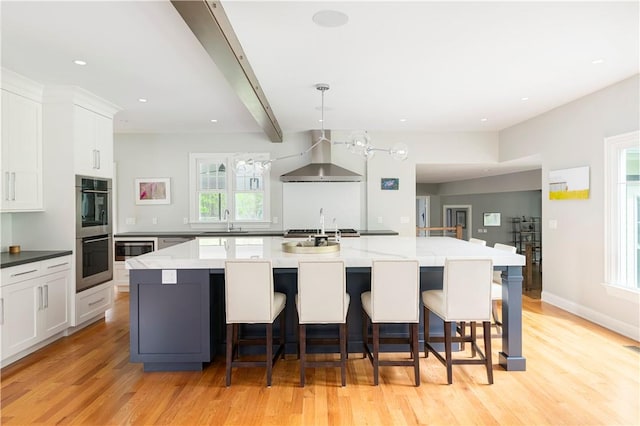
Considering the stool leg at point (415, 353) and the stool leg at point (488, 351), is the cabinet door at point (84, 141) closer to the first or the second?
the stool leg at point (415, 353)

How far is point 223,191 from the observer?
6555mm

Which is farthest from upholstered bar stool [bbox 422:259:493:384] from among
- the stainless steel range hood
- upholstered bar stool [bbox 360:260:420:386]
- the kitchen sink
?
the stainless steel range hood

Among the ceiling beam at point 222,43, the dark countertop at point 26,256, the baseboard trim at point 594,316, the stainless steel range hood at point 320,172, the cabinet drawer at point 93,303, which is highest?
the ceiling beam at point 222,43

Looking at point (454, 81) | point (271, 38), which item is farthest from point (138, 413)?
point (454, 81)

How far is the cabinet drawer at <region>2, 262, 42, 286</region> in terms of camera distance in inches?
120

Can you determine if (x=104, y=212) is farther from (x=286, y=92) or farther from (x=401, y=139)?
(x=401, y=139)

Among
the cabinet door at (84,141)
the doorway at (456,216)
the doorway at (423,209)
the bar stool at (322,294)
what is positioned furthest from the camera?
the doorway at (423,209)

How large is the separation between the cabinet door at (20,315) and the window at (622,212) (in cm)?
563

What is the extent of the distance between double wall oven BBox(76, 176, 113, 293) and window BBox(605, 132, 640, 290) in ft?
18.3

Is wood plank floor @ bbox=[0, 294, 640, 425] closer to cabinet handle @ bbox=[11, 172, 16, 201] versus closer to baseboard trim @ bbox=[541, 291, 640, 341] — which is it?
baseboard trim @ bbox=[541, 291, 640, 341]

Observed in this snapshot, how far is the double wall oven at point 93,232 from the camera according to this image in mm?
4020

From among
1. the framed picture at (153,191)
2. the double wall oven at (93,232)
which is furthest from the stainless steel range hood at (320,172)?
the double wall oven at (93,232)

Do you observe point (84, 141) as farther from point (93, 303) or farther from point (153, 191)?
point (153, 191)

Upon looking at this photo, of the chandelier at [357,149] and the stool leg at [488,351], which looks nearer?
the stool leg at [488,351]
